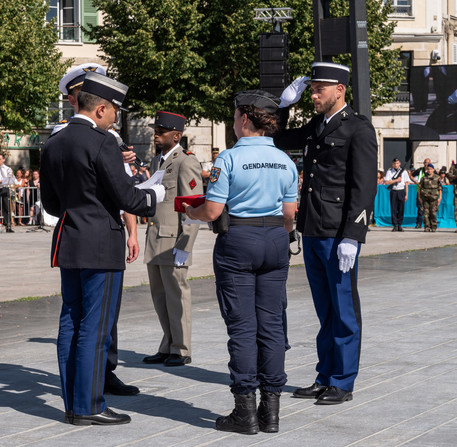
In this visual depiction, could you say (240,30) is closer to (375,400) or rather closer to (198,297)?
(198,297)

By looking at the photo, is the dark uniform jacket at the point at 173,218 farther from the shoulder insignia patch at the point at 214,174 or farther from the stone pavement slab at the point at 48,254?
the stone pavement slab at the point at 48,254

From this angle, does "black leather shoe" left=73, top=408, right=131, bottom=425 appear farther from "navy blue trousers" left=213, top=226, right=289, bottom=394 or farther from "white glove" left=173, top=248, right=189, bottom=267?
"white glove" left=173, top=248, right=189, bottom=267

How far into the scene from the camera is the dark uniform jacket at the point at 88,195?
568 cm

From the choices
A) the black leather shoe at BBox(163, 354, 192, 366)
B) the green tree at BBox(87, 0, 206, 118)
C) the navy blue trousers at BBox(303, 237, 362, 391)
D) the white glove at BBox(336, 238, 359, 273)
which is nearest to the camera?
the white glove at BBox(336, 238, 359, 273)

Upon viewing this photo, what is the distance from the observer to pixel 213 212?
5.64m

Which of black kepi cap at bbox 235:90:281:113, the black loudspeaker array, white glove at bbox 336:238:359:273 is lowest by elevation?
white glove at bbox 336:238:359:273

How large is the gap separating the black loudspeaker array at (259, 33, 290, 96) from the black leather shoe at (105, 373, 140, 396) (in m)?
10.2

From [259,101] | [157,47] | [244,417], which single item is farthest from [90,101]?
[157,47]

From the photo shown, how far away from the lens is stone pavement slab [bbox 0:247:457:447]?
5539 millimetres

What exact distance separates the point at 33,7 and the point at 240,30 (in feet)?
22.1

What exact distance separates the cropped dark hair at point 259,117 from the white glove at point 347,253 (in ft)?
2.85

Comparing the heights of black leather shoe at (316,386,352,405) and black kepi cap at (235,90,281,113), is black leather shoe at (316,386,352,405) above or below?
below

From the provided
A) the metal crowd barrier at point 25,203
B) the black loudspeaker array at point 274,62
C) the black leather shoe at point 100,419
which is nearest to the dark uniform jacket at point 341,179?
the black leather shoe at point 100,419

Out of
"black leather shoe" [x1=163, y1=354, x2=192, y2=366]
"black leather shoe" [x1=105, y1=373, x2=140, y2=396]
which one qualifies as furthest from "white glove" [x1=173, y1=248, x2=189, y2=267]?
"black leather shoe" [x1=105, y1=373, x2=140, y2=396]
